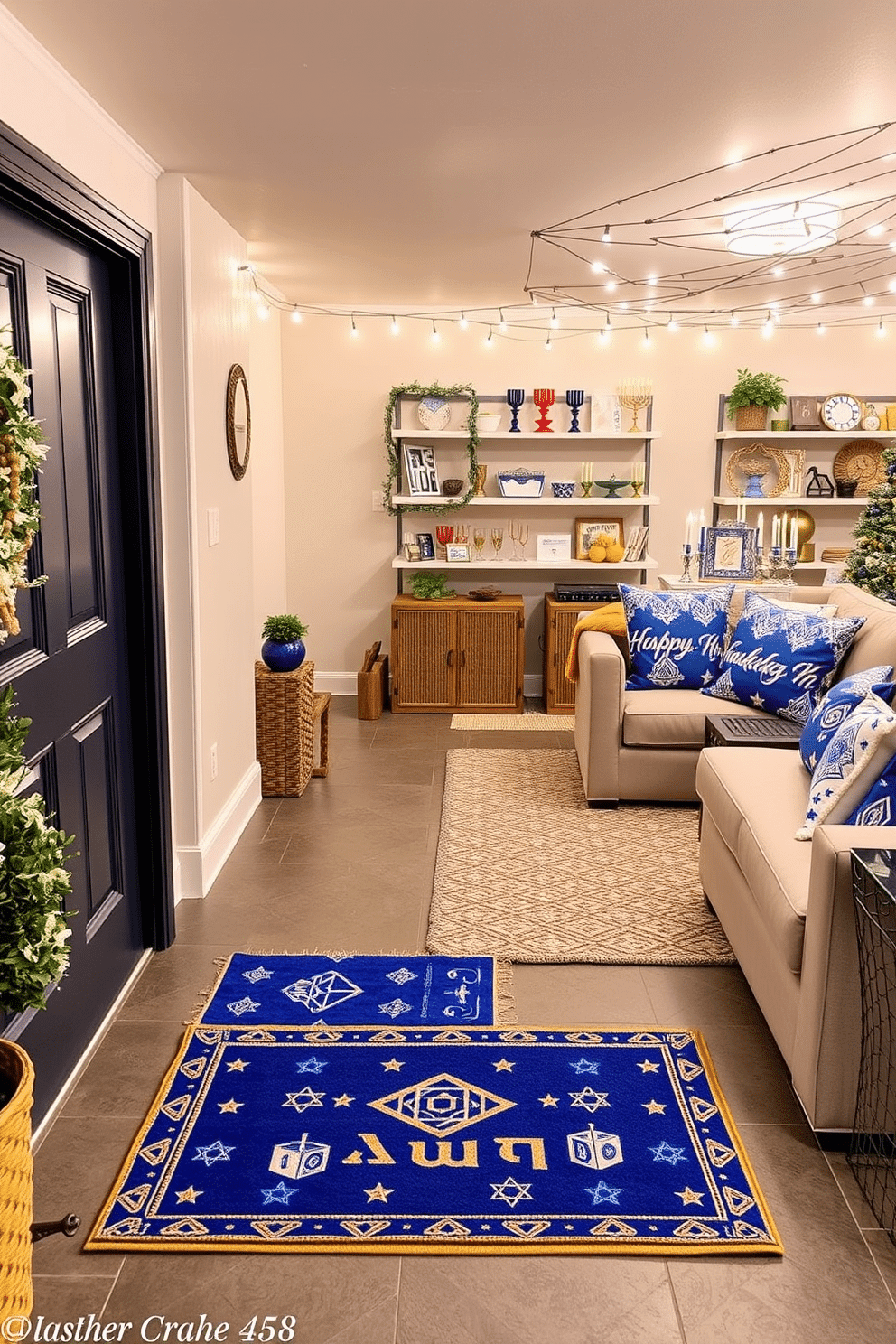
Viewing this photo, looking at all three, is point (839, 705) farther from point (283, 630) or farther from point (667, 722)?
point (283, 630)

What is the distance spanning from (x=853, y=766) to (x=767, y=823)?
0.33 meters

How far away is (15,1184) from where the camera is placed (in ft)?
5.57

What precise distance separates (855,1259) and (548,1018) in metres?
1.05

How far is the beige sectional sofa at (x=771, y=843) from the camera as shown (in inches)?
94.7

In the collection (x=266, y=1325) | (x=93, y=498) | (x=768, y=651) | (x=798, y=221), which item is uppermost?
(x=798, y=221)

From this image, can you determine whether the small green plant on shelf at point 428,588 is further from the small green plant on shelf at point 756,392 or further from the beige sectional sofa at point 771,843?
the small green plant on shelf at point 756,392

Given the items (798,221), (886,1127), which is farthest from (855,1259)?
(798,221)

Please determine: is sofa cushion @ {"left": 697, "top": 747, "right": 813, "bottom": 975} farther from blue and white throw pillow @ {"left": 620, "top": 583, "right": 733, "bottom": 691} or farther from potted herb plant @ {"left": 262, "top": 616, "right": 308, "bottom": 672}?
potted herb plant @ {"left": 262, "top": 616, "right": 308, "bottom": 672}

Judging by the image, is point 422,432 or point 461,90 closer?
point 461,90

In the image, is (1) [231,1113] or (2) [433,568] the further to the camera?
(2) [433,568]

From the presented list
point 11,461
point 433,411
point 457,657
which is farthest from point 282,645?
point 11,461

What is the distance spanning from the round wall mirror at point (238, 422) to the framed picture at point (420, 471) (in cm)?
227

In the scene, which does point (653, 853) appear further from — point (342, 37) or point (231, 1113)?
point (342, 37)

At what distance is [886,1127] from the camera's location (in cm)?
235
